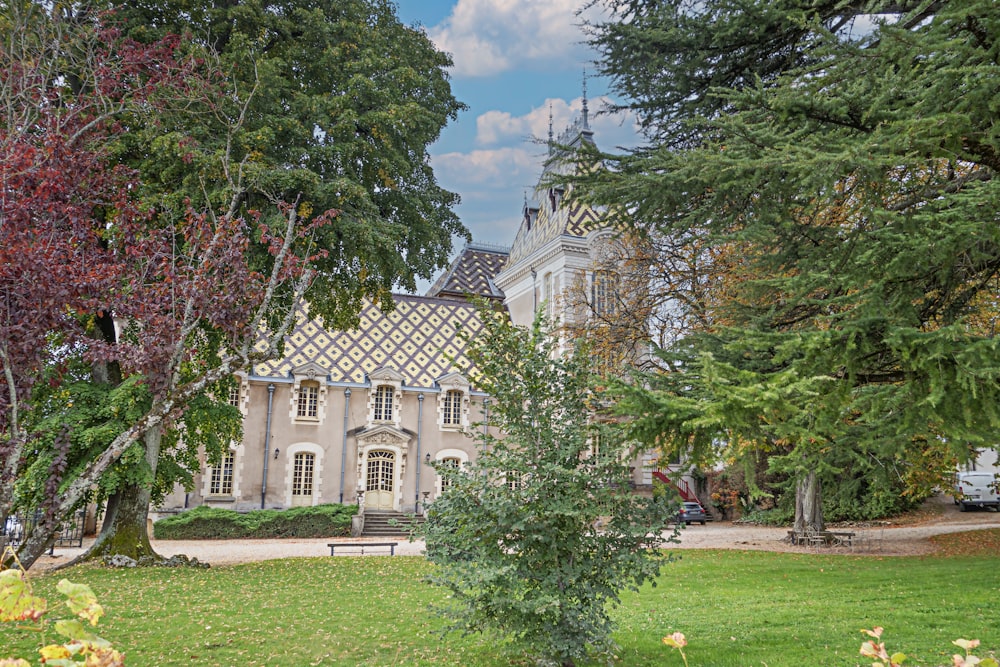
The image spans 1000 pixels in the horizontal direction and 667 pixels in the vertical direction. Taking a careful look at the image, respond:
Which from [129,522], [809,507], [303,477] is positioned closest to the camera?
[129,522]

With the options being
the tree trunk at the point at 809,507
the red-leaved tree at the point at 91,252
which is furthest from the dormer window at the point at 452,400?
the red-leaved tree at the point at 91,252

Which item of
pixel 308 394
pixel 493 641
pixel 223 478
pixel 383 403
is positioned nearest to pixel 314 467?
pixel 308 394

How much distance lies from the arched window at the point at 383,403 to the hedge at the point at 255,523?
190 inches

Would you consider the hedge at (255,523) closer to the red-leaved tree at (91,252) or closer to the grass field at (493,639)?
the red-leaved tree at (91,252)

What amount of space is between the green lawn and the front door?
13.9m

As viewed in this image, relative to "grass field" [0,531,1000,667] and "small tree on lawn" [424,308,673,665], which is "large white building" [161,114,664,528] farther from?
"small tree on lawn" [424,308,673,665]

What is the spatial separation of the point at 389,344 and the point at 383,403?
9.81 feet

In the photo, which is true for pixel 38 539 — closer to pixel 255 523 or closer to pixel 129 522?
pixel 129 522

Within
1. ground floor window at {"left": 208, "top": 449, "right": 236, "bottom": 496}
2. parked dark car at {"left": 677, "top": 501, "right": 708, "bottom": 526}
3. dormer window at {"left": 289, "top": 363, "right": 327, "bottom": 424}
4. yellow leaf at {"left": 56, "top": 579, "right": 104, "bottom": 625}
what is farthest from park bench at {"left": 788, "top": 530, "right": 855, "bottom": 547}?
ground floor window at {"left": 208, "top": 449, "right": 236, "bottom": 496}

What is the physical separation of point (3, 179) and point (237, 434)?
24.9 feet

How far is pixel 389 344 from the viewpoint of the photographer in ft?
98.3

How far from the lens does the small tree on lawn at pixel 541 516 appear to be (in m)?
5.41

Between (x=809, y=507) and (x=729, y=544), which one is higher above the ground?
(x=809, y=507)

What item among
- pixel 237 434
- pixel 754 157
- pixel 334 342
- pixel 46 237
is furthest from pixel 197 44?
pixel 334 342
